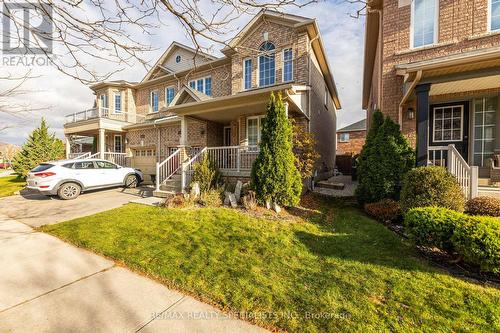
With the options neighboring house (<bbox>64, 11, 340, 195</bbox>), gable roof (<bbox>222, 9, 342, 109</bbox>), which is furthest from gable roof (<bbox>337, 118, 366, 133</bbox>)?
gable roof (<bbox>222, 9, 342, 109</bbox>)

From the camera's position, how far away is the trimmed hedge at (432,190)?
15.6ft

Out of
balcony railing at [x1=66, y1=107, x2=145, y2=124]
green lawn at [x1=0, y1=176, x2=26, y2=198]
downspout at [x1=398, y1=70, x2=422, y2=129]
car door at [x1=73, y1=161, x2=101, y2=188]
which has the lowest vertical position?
green lawn at [x1=0, y1=176, x2=26, y2=198]

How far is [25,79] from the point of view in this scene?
3146 millimetres

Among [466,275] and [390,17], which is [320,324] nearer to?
[466,275]

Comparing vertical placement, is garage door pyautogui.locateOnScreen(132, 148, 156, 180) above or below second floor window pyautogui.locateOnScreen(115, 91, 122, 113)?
below

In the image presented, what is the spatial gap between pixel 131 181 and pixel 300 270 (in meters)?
10.8

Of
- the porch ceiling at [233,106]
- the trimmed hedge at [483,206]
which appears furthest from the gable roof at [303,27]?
the trimmed hedge at [483,206]

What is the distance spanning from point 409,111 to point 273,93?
4558 mm

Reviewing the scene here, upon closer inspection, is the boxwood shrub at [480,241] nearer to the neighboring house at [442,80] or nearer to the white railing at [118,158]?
the neighboring house at [442,80]

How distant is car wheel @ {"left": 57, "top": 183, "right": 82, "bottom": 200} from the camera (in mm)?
8859

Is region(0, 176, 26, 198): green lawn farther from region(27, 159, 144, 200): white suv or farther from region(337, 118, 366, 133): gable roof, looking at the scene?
region(337, 118, 366, 133): gable roof

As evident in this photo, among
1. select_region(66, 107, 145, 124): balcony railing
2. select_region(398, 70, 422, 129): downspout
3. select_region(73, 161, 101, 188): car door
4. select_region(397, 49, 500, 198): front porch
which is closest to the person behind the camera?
select_region(397, 49, 500, 198): front porch

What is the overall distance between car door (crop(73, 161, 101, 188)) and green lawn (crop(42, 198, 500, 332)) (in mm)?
4599

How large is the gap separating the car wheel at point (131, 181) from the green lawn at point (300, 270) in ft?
19.1
